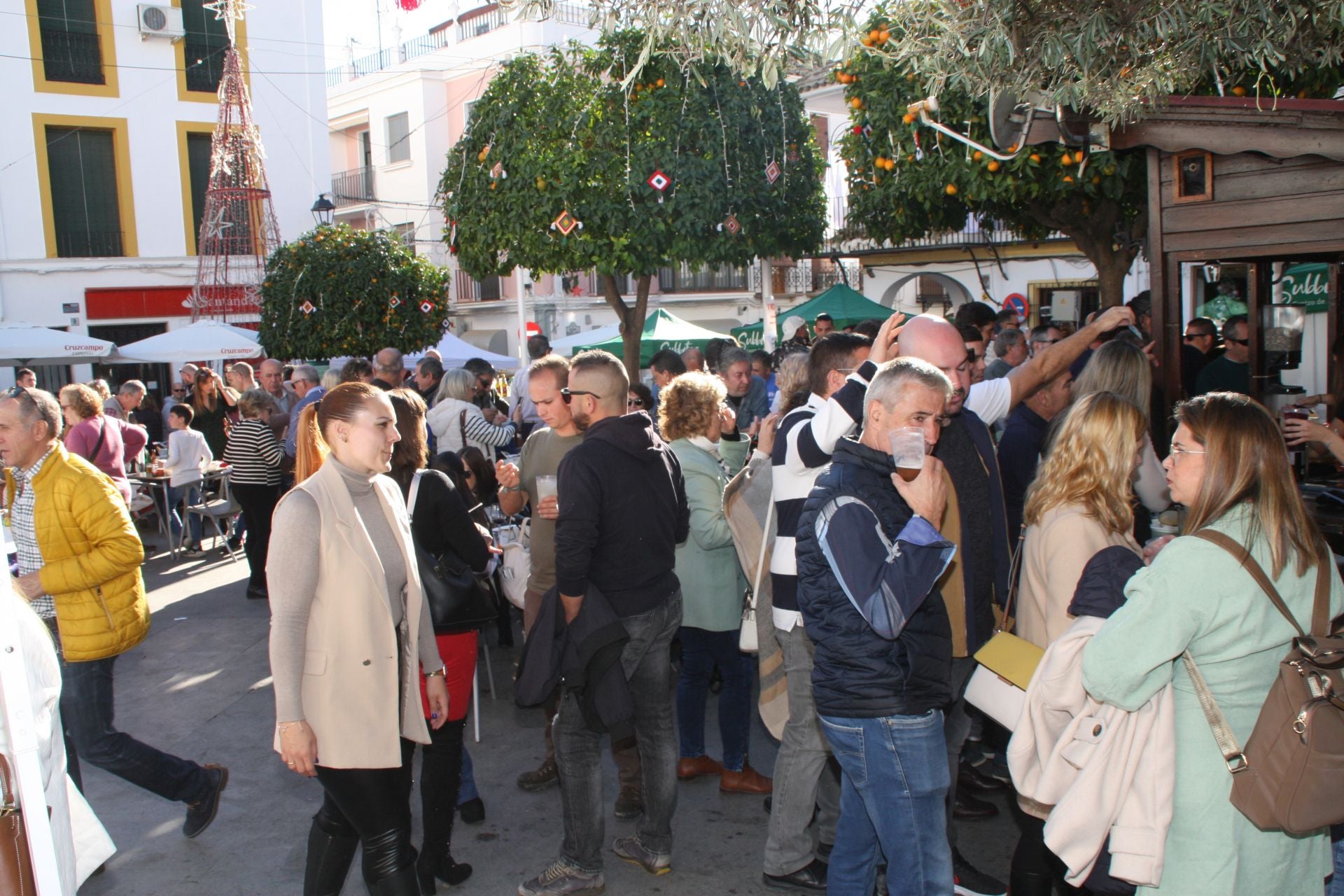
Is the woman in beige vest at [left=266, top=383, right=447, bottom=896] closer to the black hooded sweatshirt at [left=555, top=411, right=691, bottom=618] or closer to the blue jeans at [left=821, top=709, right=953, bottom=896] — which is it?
the black hooded sweatshirt at [left=555, top=411, right=691, bottom=618]

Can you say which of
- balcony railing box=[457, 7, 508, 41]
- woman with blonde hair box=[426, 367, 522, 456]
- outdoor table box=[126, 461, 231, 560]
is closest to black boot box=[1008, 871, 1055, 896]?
woman with blonde hair box=[426, 367, 522, 456]

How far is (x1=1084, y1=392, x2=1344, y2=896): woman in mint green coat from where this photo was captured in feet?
7.82

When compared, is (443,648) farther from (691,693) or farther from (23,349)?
(23,349)

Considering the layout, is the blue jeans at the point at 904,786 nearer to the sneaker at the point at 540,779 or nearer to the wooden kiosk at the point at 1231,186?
the sneaker at the point at 540,779

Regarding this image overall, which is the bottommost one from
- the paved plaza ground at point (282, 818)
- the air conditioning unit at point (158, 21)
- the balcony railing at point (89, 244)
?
the paved plaza ground at point (282, 818)

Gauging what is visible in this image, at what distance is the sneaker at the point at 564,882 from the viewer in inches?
148

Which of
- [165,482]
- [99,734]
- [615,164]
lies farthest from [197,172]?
[99,734]

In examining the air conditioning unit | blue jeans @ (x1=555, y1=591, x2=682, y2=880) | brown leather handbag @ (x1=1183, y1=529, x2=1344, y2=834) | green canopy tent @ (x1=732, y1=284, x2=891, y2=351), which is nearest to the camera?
brown leather handbag @ (x1=1183, y1=529, x2=1344, y2=834)

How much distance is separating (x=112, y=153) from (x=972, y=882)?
978 inches

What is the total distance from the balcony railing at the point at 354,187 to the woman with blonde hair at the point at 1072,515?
30936mm

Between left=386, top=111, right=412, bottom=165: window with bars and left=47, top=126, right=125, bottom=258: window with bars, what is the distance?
31.3ft

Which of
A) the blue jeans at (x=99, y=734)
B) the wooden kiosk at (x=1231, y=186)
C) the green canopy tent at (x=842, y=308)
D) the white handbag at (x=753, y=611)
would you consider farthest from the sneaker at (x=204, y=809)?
the green canopy tent at (x=842, y=308)

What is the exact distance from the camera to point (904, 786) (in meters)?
2.80

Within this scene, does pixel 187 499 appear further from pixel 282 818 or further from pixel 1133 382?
pixel 1133 382
